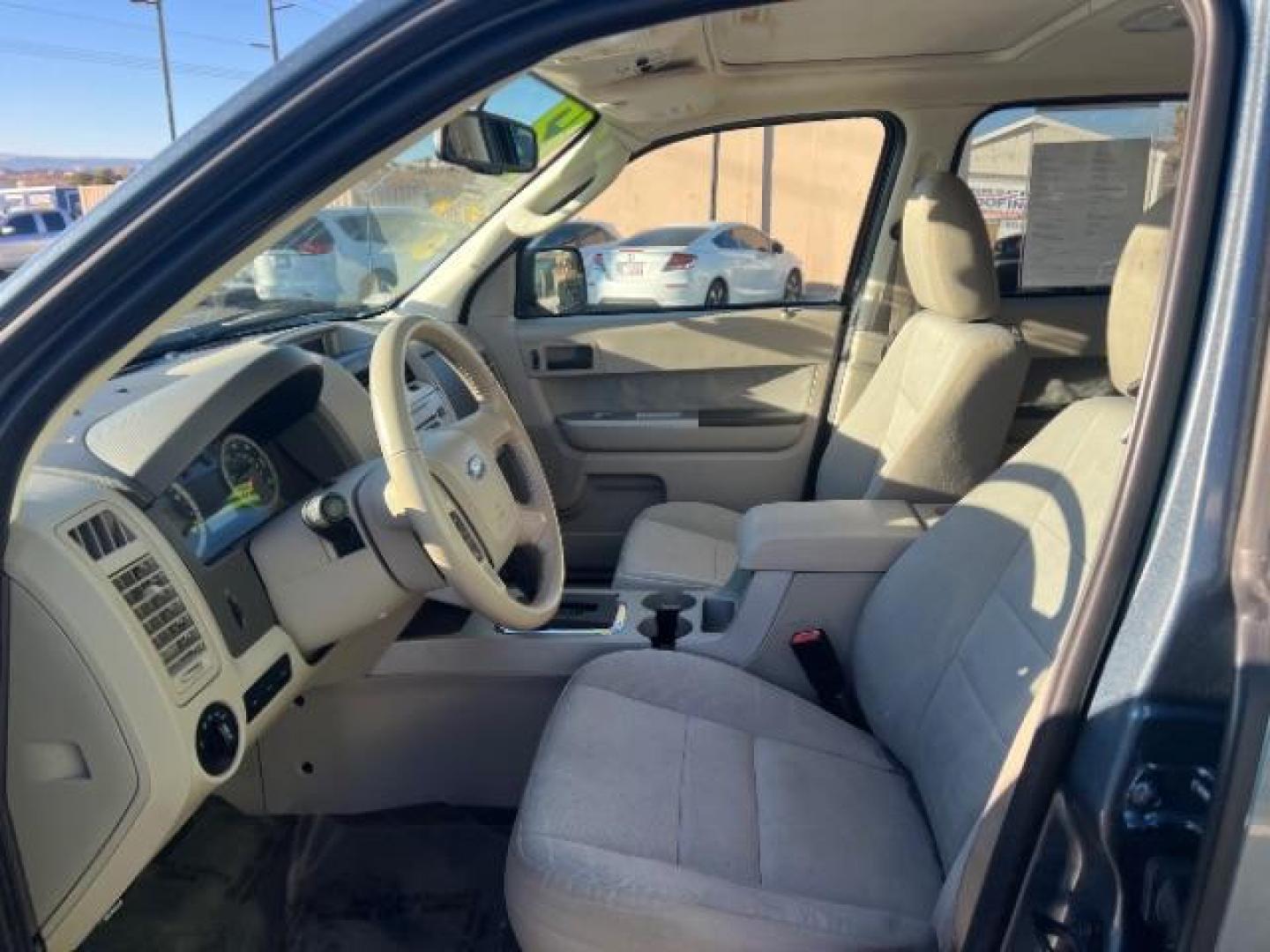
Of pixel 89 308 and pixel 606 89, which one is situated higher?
pixel 606 89

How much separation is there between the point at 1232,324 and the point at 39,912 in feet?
4.44

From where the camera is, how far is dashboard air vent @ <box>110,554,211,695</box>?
125cm

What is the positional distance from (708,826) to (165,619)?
78 centimetres

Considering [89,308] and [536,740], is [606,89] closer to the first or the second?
[536,740]

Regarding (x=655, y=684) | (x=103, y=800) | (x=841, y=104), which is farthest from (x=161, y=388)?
(x=841, y=104)

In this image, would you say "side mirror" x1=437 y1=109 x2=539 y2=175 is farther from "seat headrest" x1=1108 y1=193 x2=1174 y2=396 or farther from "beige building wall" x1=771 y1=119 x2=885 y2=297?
"beige building wall" x1=771 y1=119 x2=885 y2=297

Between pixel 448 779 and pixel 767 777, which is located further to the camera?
pixel 448 779

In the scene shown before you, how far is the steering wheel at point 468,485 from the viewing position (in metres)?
1.46

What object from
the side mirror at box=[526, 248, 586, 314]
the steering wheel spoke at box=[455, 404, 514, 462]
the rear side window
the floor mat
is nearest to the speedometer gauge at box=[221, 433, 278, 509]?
the steering wheel spoke at box=[455, 404, 514, 462]

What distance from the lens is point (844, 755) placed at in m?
1.70

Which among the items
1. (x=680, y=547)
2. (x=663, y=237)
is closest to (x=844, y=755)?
(x=680, y=547)

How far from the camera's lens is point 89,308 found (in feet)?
3.06

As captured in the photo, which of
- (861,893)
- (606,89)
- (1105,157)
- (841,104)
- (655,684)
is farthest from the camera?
(841,104)

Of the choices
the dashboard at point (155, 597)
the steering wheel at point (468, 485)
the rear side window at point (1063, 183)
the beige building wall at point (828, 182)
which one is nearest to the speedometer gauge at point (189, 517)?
the dashboard at point (155, 597)
